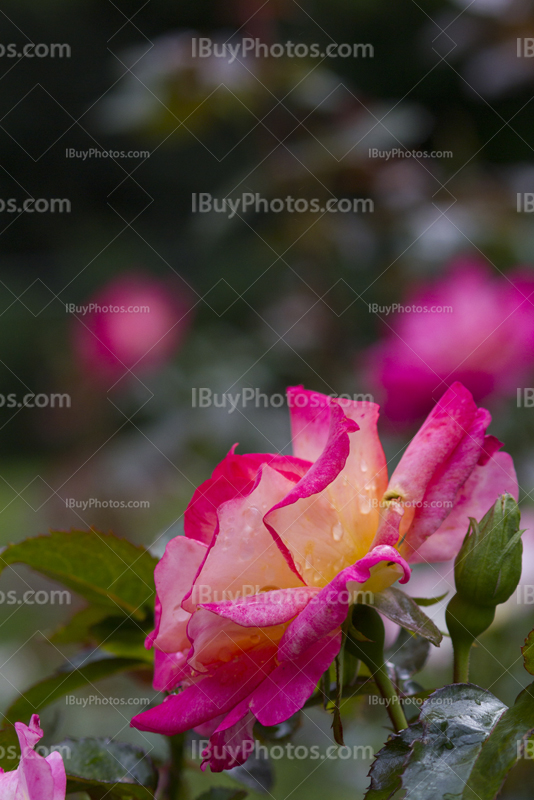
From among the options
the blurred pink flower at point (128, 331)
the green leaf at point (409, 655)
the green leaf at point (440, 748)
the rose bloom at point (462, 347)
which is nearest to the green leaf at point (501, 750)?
the green leaf at point (440, 748)

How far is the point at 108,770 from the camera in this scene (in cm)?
29

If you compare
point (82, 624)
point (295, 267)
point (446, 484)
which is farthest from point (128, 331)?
point (446, 484)

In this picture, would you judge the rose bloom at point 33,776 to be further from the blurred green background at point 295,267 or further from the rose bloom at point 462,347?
the rose bloom at point 462,347

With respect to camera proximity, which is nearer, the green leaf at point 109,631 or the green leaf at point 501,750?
the green leaf at point 501,750

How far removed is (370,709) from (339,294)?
40.2 inches

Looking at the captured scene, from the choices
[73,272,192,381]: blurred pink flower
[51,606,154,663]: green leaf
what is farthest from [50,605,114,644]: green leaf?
[73,272,192,381]: blurred pink flower

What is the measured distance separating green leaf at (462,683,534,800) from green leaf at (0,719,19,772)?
0.54 ft

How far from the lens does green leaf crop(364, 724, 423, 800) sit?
23 cm

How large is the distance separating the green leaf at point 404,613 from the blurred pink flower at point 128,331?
1170 mm

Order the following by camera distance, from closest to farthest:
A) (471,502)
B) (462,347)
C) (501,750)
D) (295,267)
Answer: (501,750)
(471,502)
(462,347)
(295,267)

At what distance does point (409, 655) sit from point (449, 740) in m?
0.12

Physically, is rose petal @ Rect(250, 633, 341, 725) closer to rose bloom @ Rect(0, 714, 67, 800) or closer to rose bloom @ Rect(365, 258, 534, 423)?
rose bloom @ Rect(0, 714, 67, 800)

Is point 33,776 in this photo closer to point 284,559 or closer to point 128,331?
point 284,559

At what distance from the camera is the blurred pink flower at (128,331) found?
143 centimetres
